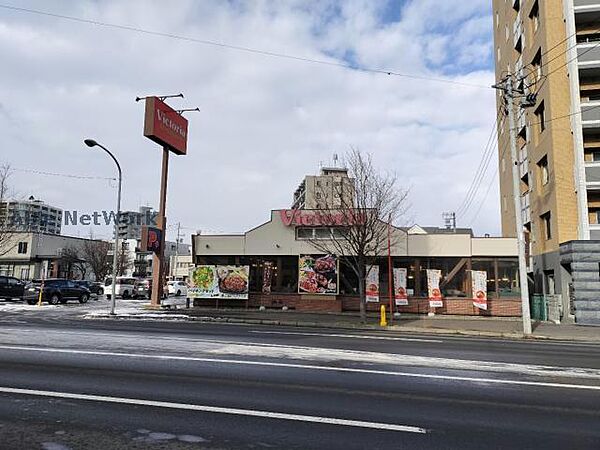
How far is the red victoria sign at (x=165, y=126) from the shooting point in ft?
93.3

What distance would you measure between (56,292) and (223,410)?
31335 mm

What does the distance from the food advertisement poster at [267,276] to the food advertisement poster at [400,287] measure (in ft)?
22.7

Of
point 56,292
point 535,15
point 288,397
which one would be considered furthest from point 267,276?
point 535,15

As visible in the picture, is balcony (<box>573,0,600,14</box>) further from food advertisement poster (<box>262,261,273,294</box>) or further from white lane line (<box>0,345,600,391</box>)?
white lane line (<box>0,345,600,391</box>)

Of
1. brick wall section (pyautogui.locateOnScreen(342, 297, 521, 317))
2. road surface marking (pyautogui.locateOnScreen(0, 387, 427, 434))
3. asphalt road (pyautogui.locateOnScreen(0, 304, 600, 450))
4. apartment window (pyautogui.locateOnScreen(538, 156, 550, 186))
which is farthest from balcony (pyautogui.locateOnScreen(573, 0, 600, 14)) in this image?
road surface marking (pyautogui.locateOnScreen(0, 387, 427, 434))

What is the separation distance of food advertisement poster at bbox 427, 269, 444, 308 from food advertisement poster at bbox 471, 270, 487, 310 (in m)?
1.69

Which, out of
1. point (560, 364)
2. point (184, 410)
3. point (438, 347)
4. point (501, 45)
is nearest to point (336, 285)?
point (438, 347)

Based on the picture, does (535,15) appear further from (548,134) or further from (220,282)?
(220,282)

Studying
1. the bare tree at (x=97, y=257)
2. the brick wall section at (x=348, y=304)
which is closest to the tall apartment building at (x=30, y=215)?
the bare tree at (x=97, y=257)

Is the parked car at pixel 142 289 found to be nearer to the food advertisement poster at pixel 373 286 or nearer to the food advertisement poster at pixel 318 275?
the food advertisement poster at pixel 318 275

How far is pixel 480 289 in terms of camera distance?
2478 centimetres

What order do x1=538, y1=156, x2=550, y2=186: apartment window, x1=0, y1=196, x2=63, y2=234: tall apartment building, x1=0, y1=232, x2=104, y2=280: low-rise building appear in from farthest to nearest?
x1=0, y1=232, x2=104, y2=280: low-rise building
x1=0, y1=196, x2=63, y2=234: tall apartment building
x1=538, y1=156, x2=550, y2=186: apartment window

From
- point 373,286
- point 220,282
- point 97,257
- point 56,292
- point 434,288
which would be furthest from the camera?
point 97,257

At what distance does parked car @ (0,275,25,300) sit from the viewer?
111 feet
